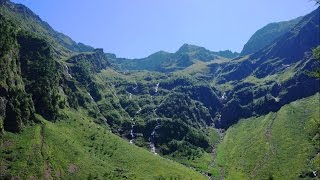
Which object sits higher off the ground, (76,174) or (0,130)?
(0,130)

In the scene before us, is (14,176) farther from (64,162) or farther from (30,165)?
(64,162)

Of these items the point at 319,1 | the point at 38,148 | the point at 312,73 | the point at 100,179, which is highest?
the point at 319,1

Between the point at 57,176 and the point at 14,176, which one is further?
the point at 57,176

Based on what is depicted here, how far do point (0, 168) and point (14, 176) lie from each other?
8.30 meters

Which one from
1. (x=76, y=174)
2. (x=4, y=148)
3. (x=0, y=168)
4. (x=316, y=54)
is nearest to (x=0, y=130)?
(x=4, y=148)

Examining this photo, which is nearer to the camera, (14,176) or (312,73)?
(312,73)

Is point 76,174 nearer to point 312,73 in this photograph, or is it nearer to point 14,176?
point 14,176

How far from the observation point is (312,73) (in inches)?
1766

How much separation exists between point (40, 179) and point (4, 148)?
28780 millimetres

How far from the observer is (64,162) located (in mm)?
198125

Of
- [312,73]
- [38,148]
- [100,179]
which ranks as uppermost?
A: [312,73]

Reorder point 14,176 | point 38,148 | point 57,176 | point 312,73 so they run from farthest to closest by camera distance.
Result: point 38,148 → point 57,176 → point 14,176 → point 312,73

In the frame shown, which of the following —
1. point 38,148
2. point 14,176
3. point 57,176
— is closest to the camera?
point 14,176

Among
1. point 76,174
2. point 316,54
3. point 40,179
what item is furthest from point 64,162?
point 316,54
